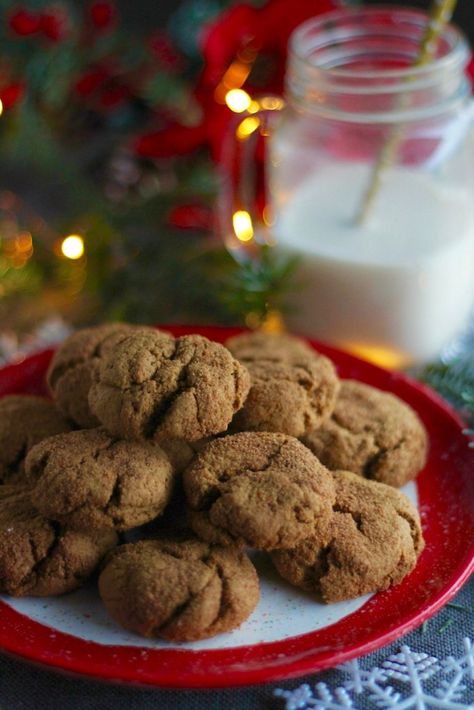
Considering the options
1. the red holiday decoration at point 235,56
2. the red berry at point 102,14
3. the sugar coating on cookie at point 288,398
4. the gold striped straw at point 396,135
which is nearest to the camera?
the sugar coating on cookie at point 288,398

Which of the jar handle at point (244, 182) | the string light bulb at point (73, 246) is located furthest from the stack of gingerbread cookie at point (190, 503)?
the string light bulb at point (73, 246)

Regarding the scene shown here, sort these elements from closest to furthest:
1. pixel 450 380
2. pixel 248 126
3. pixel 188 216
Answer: pixel 450 380, pixel 248 126, pixel 188 216

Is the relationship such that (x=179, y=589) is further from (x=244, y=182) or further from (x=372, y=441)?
(x=244, y=182)

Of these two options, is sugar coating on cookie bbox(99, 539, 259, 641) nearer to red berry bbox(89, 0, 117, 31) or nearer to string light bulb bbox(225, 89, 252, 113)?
string light bulb bbox(225, 89, 252, 113)

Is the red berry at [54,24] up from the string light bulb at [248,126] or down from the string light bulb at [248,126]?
up

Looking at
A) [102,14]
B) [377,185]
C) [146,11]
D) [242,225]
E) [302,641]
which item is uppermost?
[146,11]

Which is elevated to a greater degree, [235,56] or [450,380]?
[235,56]

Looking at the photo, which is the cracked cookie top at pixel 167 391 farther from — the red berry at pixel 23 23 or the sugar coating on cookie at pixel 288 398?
the red berry at pixel 23 23

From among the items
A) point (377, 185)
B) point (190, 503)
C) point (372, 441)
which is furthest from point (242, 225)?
point (190, 503)
